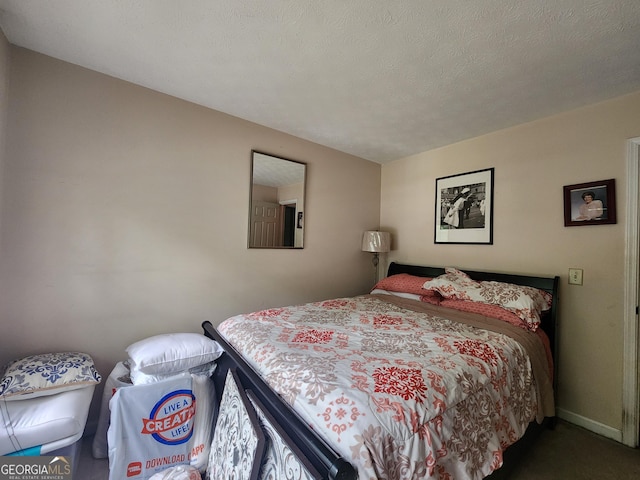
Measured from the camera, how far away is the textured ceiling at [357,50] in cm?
130

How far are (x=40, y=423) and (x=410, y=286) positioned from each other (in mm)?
2648

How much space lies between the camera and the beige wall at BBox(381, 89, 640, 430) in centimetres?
194

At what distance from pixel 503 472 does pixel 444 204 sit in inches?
89.1

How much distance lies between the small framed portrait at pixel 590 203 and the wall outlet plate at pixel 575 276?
0.36m

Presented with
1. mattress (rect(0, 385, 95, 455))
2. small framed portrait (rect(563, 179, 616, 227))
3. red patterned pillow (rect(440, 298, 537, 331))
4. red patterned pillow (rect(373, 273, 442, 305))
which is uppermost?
small framed portrait (rect(563, 179, 616, 227))

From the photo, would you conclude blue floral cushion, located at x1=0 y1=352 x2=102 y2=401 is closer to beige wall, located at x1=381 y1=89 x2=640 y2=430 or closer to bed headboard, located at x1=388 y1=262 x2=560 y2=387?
bed headboard, located at x1=388 y1=262 x2=560 y2=387

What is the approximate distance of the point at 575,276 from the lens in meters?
2.11

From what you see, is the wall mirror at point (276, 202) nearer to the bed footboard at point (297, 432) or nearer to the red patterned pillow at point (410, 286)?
the red patterned pillow at point (410, 286)

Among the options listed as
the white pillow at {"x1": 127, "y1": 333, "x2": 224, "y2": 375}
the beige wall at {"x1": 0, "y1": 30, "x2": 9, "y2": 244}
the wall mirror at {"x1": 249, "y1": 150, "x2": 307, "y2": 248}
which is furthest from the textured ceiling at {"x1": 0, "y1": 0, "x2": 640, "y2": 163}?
the white pillow at {"x1": 127, "y1": 333, "x2": 224, "y2": 375}

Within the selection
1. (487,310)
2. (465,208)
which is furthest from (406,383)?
(465,208)

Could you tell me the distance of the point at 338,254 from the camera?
3.24m

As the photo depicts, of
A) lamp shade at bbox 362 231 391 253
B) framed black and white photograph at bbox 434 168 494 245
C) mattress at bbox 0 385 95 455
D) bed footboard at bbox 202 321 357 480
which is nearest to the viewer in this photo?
bed footboard at bbox 202 321 357 480

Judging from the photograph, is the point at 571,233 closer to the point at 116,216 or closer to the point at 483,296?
the point at 483,296

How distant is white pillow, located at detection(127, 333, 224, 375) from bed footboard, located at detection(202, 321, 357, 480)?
0.38 metres
